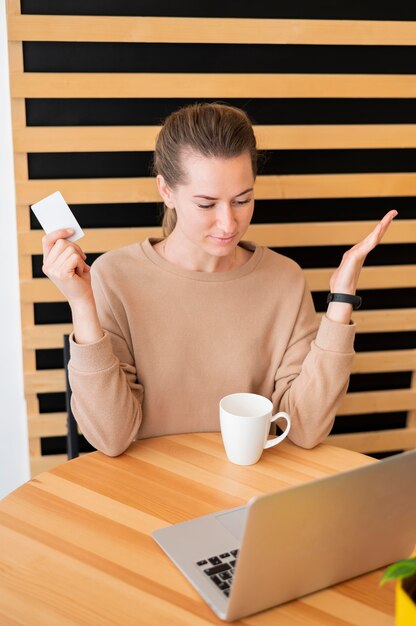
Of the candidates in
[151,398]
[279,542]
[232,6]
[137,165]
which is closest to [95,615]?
[279,542]

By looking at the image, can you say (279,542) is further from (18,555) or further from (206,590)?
(18,555)

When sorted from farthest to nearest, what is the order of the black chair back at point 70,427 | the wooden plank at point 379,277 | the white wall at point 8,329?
1. the wooden plank at point 379,277
2. the white wall at point 8,329
3. the black chair back at point 70,427

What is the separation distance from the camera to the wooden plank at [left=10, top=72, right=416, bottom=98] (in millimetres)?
1657

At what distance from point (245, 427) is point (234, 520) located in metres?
0.18

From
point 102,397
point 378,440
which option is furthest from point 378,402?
point 102,397

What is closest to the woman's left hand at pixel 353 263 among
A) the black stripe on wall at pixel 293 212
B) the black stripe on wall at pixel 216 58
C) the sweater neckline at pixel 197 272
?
the sweater neckline at pixel 197 272

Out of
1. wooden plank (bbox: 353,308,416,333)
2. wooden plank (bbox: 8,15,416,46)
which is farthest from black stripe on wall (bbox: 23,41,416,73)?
wooden plank (bbox: 353,308,416,333)

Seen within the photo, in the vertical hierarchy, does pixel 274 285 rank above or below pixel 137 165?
below

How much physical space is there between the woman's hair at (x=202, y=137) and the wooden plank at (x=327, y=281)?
1.49 ft

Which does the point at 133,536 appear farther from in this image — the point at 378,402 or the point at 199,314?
the point at 378,402

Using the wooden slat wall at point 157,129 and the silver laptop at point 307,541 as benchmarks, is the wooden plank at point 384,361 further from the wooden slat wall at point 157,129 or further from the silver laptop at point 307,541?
the silver laptop at point 307,541

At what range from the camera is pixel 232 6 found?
1.70m

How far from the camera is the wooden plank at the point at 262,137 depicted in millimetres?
1687

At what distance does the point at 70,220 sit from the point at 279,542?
72 centimetres
